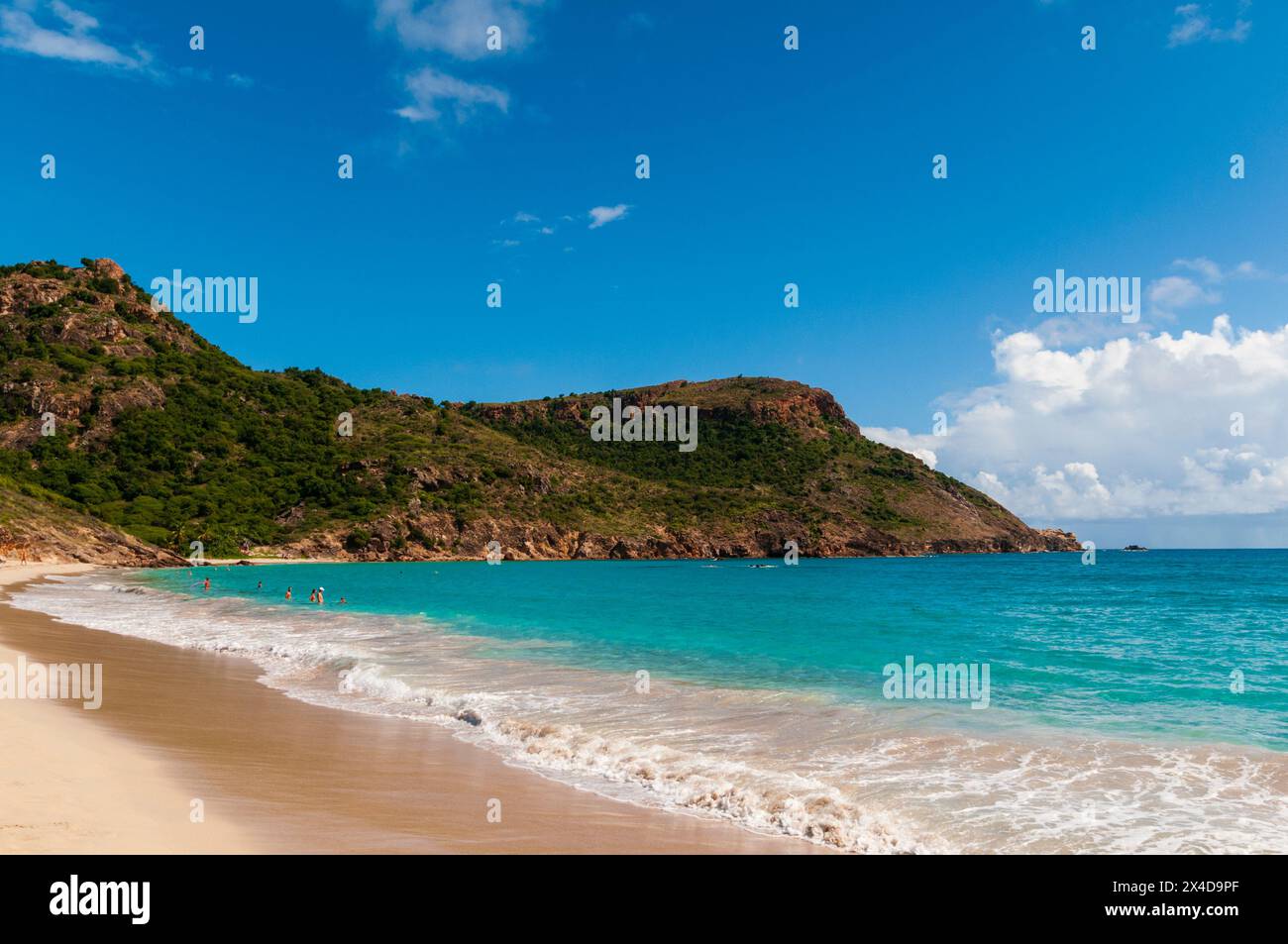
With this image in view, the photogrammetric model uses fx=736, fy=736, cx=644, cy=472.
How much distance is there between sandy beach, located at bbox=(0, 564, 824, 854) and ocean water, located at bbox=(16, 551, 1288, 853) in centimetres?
106

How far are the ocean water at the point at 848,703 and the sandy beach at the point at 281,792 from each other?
106cm

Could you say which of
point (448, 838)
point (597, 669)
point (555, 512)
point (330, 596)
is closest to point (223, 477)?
point (555, 512)

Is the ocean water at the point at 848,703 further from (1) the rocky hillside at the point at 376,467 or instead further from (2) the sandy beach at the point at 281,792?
(1) the rocky hillside at the point at 376,467

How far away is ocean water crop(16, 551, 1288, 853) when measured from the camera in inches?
333

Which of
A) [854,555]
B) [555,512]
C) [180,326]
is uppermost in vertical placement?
[180,326]

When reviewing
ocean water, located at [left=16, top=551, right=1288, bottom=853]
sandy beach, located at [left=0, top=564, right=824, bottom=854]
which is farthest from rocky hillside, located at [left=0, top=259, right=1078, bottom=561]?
sandy beach, located at [left=0, top=564, right=824, bottom=854]

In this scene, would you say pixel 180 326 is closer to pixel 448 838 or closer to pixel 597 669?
pixel 597 669

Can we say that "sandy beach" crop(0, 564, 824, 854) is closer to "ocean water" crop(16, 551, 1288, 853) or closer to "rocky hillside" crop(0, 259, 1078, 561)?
"ocean water" crop(16, 551, 1288, 853)

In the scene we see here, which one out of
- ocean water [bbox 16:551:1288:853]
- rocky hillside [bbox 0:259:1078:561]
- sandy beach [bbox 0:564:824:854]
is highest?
rocky hillside [bbox 0:259:1078:561]

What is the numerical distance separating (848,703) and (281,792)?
35.4ft

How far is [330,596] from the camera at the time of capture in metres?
48.7

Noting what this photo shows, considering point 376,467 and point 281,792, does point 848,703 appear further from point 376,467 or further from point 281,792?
point 376,467

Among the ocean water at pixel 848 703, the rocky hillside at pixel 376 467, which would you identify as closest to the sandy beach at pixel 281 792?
the ocean water at pixel 848 703
